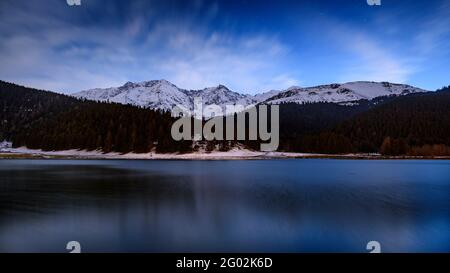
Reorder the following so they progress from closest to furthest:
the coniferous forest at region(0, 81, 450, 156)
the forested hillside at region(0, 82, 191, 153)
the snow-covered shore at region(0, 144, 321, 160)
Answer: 1. the snow-covered shore at region(0, 144, 321, 160)
2. the forested hillside at region(0, 82, 191, 153)
3. the coniferous forest at region(0, 81, 450, 156)

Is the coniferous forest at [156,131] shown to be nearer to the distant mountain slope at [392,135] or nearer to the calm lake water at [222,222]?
the distant mountain slope at [392,135]

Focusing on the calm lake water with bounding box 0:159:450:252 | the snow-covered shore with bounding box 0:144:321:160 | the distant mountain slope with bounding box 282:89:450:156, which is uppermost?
the distant mountain slope with bounding box 282:89:450:156

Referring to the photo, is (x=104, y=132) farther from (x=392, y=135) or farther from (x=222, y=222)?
(x=392, y=135)

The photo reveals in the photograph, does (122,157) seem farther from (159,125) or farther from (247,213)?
(247,213)

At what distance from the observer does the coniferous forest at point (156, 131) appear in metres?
126

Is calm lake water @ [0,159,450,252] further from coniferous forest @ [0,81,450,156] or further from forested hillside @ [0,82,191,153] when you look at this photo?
coniferous forest @ [0,81,450,156]

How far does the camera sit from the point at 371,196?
1052 inches

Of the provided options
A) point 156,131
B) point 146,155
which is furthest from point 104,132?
point 146,155

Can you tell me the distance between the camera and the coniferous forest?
125938 millimetres

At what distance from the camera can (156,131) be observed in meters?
132

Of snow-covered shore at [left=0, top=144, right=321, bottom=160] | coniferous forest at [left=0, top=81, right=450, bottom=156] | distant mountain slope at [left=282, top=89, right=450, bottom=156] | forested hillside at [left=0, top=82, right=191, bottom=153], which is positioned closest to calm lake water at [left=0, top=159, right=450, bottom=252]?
snow-covered shore at [left=0, top=144, right=321, bottom=160]

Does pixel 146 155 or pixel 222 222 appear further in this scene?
pixel 146 155

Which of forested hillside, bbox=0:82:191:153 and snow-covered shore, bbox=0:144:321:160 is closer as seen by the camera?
snow-covered shore, bbox=0:144:321:160
